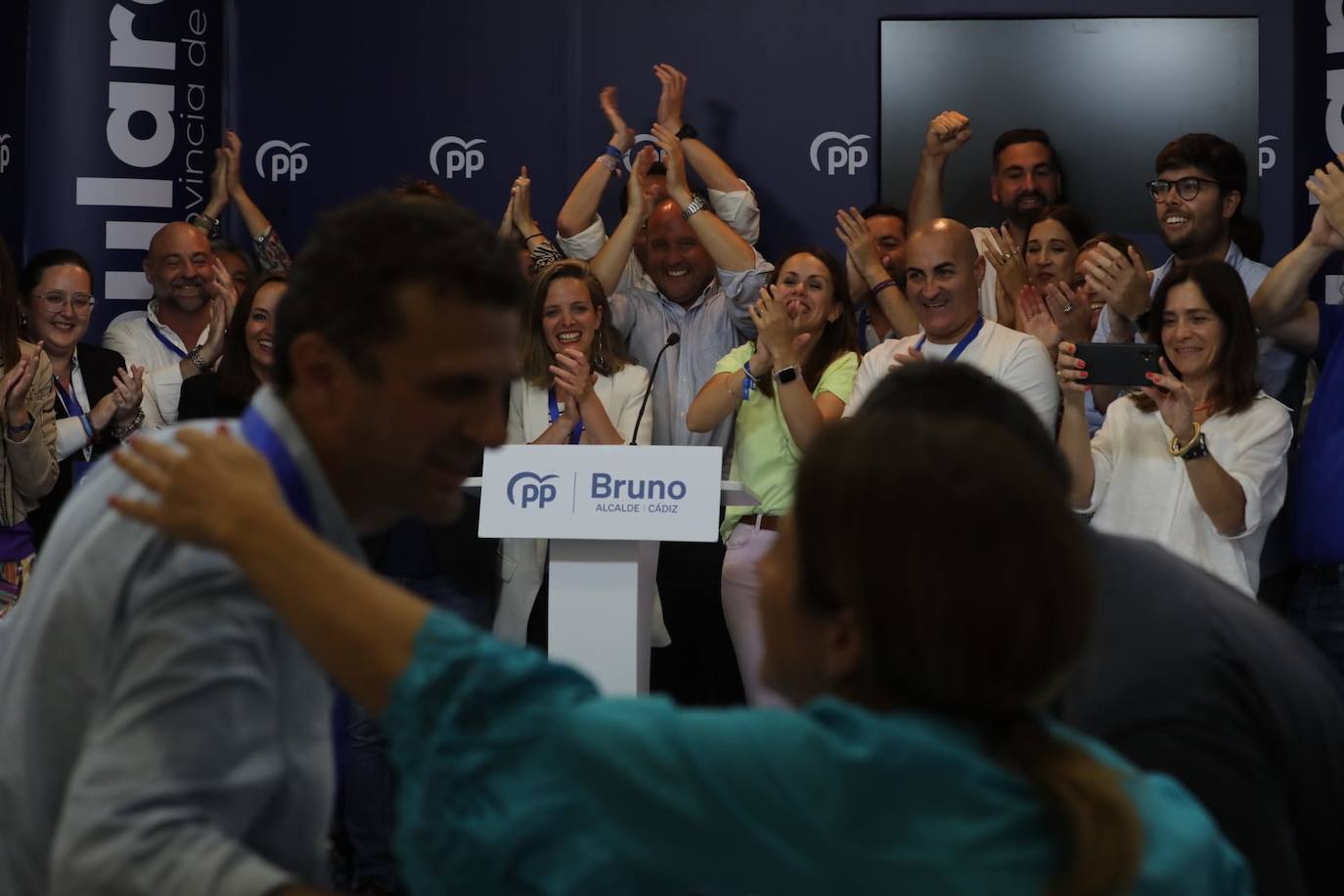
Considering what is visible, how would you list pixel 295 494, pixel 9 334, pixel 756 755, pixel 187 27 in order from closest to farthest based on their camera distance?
pixel 756 755
pixel 295 494
pixel 9 334
pixel 187 27

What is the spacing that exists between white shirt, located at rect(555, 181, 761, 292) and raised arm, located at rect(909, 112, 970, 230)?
0.70 metres

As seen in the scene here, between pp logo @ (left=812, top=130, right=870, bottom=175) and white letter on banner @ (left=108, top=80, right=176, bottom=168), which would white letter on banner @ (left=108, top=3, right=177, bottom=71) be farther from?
pp logo @ (left=812, top=130, right=870, bottom=175)

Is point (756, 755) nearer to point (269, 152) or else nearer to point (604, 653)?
point (604, 653)

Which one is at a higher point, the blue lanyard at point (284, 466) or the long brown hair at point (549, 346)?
the long brown hair at point (549, 346)

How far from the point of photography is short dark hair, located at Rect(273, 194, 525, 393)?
1.52 metres

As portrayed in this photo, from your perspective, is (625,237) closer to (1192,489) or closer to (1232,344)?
(1232,344)

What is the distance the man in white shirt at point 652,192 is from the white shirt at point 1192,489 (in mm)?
2459

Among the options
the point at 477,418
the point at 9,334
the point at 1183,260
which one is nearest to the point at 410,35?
the point at 9,334

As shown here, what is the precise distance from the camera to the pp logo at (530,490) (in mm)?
5062

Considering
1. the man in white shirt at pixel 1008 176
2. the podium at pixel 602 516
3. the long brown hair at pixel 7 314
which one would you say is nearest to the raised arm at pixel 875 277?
the man in white shirt at pixel 1008 176

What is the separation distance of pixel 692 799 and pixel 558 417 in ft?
14.8

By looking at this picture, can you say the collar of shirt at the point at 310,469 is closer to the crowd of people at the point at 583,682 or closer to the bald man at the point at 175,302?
the crowd of people at the point at 583,682

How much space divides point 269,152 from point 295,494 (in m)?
7.35

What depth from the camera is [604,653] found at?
16.7ft
